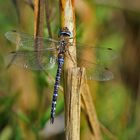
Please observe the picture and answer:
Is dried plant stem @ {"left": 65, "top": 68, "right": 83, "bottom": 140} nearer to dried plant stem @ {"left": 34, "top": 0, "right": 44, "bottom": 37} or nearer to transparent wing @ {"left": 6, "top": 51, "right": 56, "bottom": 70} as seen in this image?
dried plant stem @ {"left": 34, "top": 0, "right": 44, "bottom": 37}

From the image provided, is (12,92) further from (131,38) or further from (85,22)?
(131,38)

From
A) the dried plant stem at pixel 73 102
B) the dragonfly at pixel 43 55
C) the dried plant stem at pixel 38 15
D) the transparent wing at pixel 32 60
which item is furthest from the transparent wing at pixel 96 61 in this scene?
the dried plant stem at pixel 73 102

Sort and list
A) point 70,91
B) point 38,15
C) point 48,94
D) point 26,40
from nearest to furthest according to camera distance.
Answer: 1. point 70,91
2. point 38,15
3. point 26,40
4. point 48,94

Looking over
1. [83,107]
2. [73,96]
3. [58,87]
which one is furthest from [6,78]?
[73,96]

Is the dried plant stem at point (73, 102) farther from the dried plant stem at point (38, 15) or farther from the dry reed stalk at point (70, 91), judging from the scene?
the dried plant stem at point (38, 15)

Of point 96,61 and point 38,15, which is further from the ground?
point 38,15

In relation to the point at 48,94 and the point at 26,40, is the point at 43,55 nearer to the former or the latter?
the point at 26,40

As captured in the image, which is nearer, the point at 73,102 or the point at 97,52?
the point at 73,102

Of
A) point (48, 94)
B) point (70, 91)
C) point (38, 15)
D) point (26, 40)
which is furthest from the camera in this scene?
point (48, 94)

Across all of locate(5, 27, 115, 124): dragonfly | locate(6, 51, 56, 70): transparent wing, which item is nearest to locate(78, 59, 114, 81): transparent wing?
locate(5, 27, 115, 124): dragonfly

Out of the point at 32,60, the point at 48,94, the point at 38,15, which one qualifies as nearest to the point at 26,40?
the point at 32,60
